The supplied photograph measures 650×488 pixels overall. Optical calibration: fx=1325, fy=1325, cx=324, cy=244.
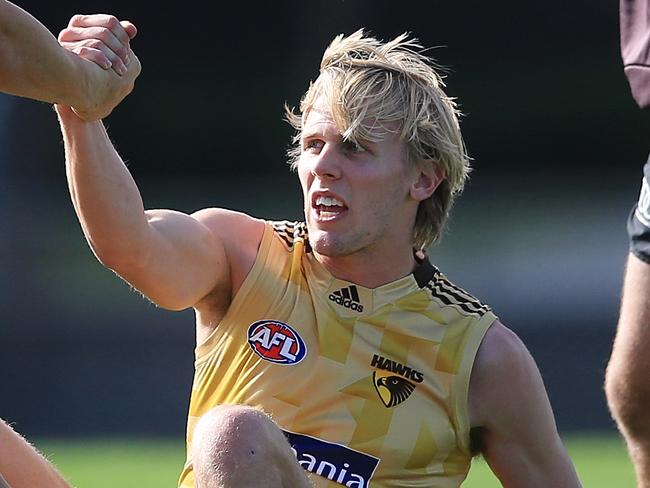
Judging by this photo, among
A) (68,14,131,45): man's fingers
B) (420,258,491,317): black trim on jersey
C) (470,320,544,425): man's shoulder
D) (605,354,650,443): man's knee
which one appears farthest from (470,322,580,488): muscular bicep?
(68,14,131,45): man's fingers

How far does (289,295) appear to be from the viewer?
3840 mm

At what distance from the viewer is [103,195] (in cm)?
348

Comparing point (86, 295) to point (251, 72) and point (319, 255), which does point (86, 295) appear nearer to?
point (251, 72)

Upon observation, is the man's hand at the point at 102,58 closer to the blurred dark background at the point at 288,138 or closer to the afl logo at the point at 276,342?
the afl logo at the point at 276,342

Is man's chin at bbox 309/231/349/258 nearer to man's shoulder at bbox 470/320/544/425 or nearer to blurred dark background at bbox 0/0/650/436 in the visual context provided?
man's shoulder at bbox 470/320/544/425

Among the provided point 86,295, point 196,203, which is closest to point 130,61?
point 86,295

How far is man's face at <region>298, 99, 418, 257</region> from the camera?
12.5ft

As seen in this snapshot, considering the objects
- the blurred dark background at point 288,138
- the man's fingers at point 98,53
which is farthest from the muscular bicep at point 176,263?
the blurred dark background at point 288,138

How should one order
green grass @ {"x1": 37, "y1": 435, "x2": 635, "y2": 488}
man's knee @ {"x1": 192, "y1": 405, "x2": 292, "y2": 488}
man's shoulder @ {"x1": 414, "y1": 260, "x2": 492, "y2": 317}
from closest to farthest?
man's knee @ {"x1": 192, "y1": 405, "x2": 292, "y2": 488} < man's shoulder @ {"x1": 414, "y1": 260, "x2": 492, "y2": 317} < green grass @ {"x1": 37, "y1": 435, "x2": 635, "y2": 488}

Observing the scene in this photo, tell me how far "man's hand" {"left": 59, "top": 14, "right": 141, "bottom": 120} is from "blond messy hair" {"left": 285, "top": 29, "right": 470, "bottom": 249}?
0.70 metres

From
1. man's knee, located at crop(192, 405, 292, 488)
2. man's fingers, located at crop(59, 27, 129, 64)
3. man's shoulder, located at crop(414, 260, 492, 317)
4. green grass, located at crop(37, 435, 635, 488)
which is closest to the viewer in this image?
man's knee, located at crop(192, 405, 292, 488)

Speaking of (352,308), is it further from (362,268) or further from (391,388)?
(391,388)

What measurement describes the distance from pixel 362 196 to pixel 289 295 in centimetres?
36

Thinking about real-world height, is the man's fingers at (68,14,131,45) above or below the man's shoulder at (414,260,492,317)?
above
